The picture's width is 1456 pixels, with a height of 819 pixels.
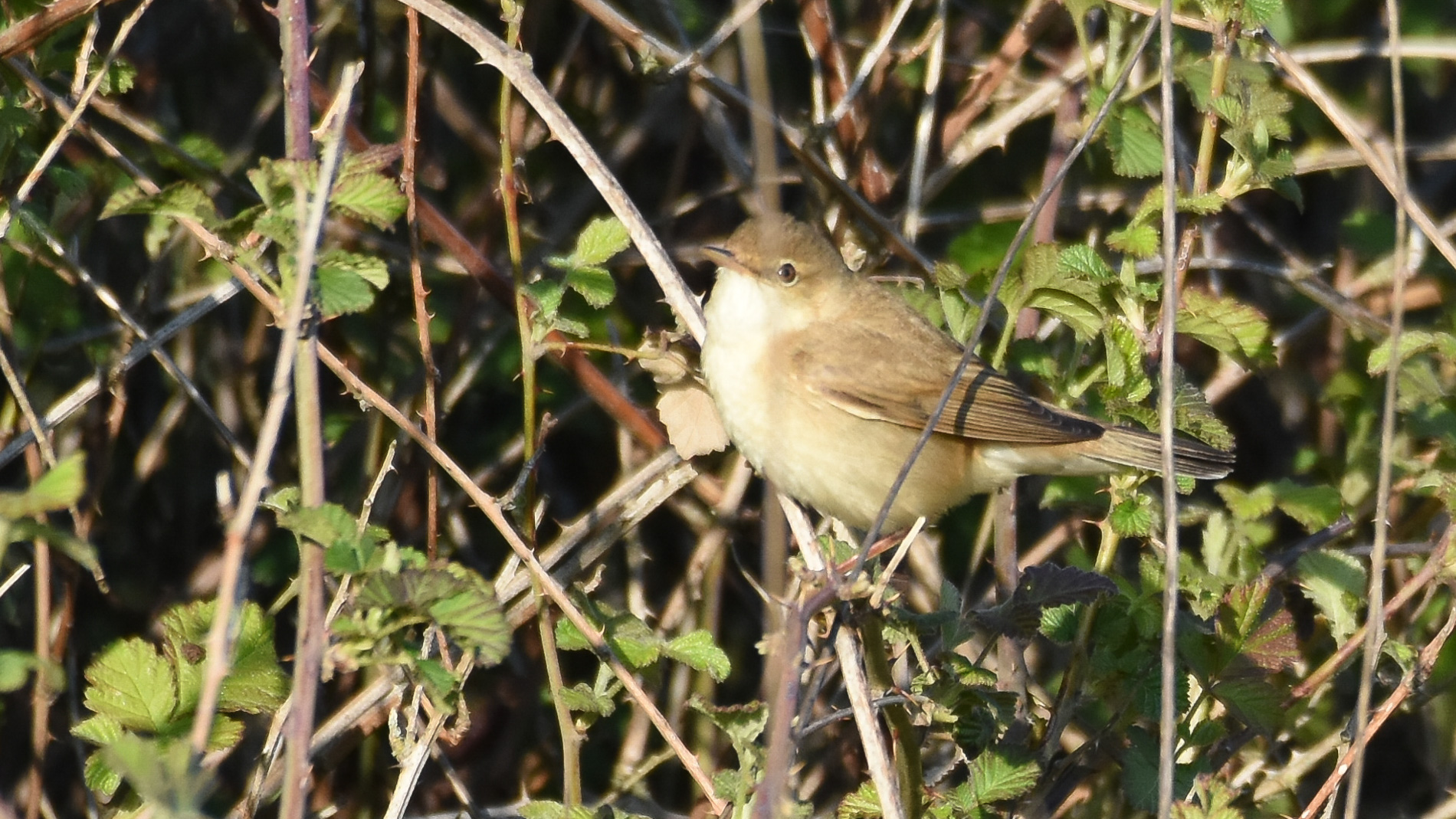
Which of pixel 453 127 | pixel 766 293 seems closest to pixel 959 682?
pixel 766 293

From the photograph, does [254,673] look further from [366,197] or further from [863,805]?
[863,805]

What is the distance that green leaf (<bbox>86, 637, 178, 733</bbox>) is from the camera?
88.6 inches

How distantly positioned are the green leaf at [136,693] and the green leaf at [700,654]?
33.8 inches

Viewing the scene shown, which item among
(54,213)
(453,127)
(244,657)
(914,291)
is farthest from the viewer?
(453,127)

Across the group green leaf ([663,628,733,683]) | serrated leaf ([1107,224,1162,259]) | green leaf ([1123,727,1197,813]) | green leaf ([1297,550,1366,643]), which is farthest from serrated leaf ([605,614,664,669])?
green leaf ([1297,550,1366,643])

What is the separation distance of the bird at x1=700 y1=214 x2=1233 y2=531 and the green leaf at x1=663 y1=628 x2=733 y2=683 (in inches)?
25.6

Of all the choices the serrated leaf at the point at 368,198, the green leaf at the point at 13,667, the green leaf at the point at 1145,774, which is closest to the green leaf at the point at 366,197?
the serrated leaf at the point at 368,198

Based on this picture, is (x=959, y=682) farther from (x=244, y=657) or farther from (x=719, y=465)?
(x=719, y=465)

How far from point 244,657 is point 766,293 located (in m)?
1.49

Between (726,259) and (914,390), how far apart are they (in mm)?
575

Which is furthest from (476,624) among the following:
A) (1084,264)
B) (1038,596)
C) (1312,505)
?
(1312,505)

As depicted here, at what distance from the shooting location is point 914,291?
11.3 feet

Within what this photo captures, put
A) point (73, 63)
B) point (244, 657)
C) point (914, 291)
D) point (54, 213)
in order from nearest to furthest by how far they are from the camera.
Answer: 1. point (244, 657)
2. point (73, 63)
3. point (54, 213)
4. point (914, 291)

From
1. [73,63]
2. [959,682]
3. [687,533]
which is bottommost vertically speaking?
[687,533]
